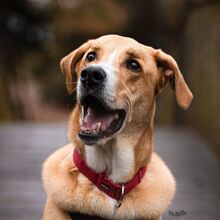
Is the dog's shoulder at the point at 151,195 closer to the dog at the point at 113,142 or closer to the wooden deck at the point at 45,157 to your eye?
the dog at the point at 113,142

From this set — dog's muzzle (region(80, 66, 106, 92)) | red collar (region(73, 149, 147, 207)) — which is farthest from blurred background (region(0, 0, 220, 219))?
dog's muzzle (region(80, 66, 106, 92))

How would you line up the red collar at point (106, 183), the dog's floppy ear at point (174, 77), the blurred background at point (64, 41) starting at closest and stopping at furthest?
the red collar at point (106, 183) → the dog's floppy ear at point (174, 77) → the blurred background at point (64, 41)

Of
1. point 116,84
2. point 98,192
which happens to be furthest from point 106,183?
point 116,84

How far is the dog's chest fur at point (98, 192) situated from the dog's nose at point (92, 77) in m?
0.39

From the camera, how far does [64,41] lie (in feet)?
41.0

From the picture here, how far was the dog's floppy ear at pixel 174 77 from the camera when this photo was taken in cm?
353

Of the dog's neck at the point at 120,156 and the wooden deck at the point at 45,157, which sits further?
the wooden deck at the point at 45,157

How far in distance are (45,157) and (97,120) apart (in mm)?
3277

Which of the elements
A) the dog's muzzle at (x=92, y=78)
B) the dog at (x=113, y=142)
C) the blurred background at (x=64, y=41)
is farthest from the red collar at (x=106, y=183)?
the blurred background at (x=64, y=41)

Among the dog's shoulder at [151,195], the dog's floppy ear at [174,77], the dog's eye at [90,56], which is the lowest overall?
the dog's shoulder at [151,195]

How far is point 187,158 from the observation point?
266 inches

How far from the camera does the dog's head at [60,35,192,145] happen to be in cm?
330

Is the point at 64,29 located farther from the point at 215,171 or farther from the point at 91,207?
the point at 91,207

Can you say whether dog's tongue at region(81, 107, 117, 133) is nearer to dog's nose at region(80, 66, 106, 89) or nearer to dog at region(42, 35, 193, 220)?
→ dog at region(42, 35, 193, 220)
